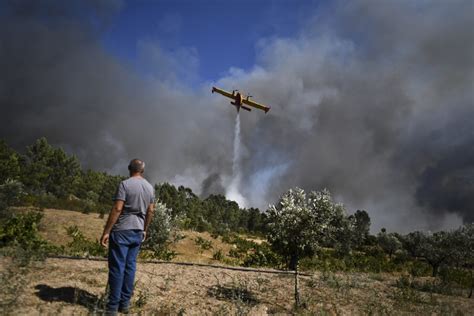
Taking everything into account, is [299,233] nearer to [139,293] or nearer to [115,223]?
[139,293]

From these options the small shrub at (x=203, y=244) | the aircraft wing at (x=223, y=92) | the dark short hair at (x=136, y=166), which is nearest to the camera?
the dark short hair at (x=136, y=166)

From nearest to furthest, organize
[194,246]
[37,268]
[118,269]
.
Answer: [118,269], [37,268], [194,246]

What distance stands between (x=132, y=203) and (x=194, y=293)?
3.25 meters

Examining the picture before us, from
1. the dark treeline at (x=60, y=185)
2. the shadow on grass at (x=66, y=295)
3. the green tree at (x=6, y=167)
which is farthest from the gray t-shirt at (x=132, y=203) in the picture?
the green tree at (x=6, y=167)

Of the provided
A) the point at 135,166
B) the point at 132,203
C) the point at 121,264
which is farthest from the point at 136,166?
the point at 121,264

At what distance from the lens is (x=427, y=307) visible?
9.52 meters

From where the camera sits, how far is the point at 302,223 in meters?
8.51

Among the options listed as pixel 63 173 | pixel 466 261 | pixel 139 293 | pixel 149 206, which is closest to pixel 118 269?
pixel 149 206

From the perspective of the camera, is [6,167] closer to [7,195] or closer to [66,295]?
[7,195]

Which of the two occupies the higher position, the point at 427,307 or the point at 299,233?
the point at 299,233

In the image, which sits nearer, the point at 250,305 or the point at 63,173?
the point at 250,305

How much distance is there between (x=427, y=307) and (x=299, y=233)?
178 inches

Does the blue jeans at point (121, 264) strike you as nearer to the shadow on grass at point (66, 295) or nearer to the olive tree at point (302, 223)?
the shadow on grass at point (66, 295)

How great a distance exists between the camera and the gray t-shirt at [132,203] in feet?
19.1
